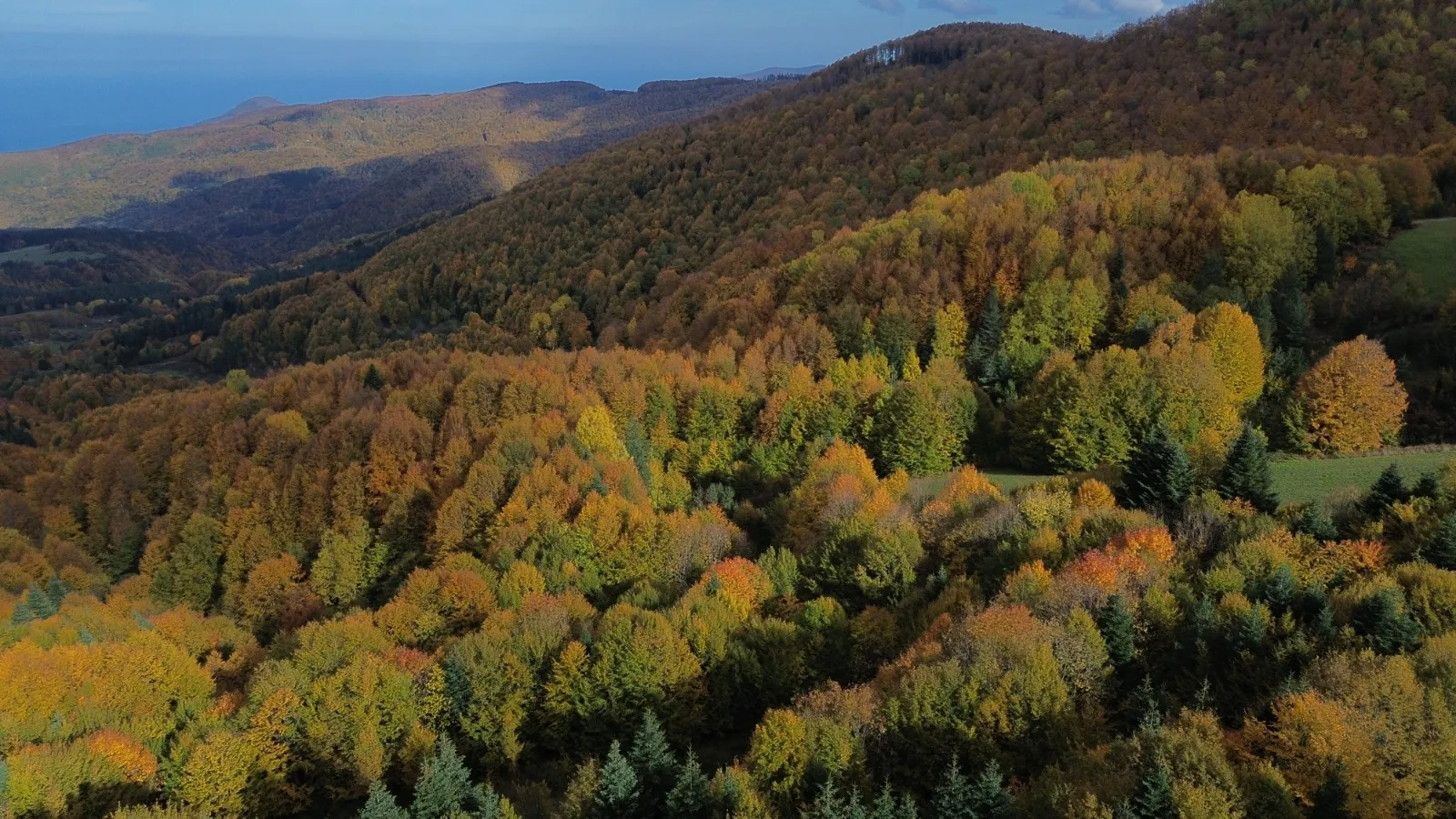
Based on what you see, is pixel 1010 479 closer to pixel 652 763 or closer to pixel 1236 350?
pixel 1236 350

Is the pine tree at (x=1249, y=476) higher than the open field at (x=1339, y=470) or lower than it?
higher

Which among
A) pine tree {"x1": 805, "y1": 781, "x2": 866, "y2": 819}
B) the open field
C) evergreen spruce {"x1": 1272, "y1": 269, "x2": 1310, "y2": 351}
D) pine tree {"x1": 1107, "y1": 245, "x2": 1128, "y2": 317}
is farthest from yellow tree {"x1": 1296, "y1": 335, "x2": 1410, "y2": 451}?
pine tree {"x1": 805, "y1": 781, "x2": 866, "y2": 819}

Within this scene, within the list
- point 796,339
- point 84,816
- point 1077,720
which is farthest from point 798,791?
point 796,339

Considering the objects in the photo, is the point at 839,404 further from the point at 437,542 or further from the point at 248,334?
the point at 248,334

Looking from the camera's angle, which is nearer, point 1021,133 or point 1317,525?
point 1317,525

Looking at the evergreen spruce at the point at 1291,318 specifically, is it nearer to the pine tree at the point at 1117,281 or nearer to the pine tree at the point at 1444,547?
the pine tree at the point at 1117,281

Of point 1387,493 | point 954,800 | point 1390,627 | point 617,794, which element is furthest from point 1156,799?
point 1387,493

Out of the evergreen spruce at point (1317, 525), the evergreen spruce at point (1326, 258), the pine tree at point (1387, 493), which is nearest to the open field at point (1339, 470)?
the pine tree at point (1387, 493)
